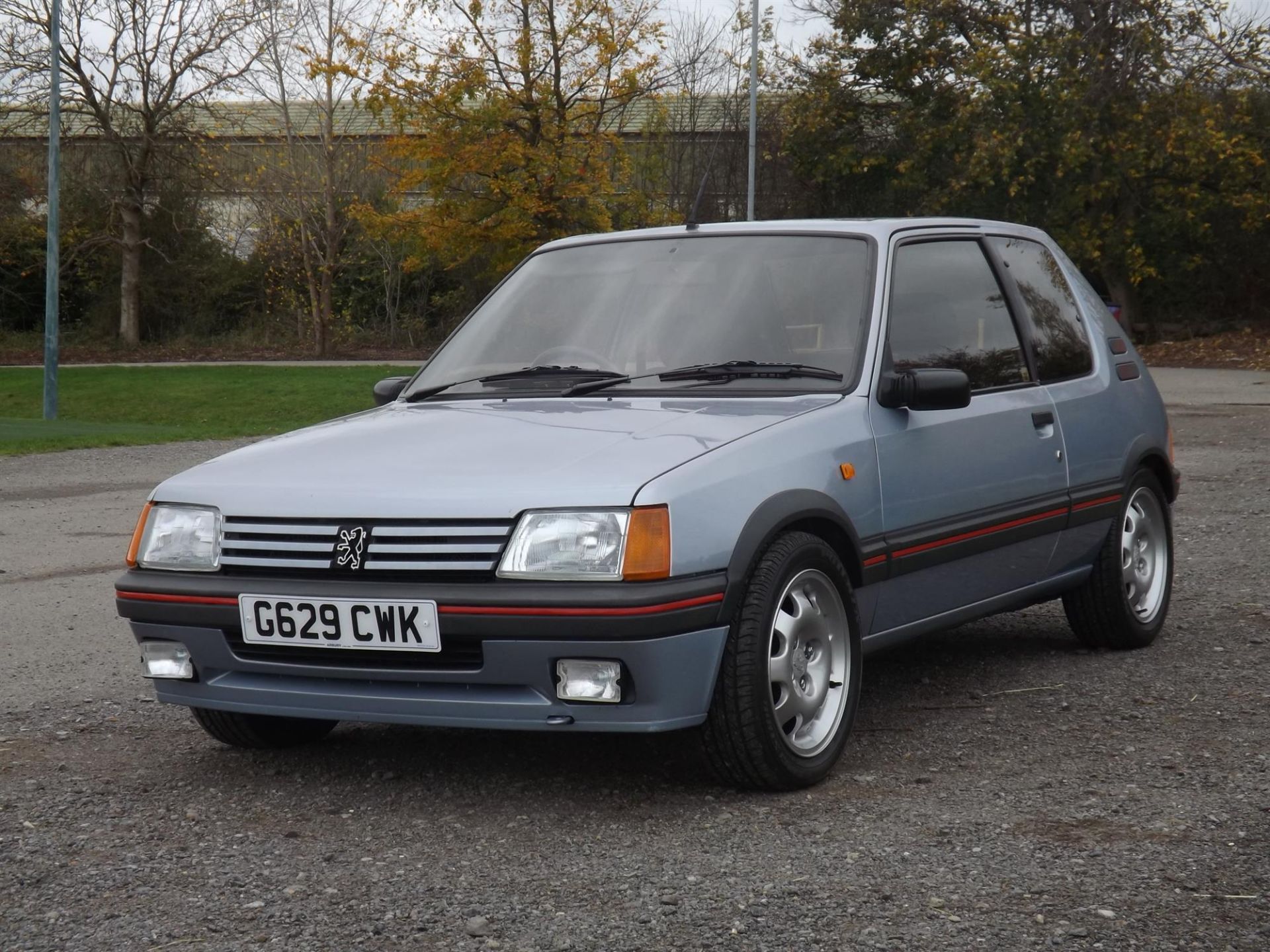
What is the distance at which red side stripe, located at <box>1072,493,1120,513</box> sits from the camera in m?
5.80

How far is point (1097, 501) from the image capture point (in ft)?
19.5


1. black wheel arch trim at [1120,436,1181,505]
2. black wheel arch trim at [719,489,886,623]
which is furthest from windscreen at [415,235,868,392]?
black wheel arch trim at [1120,436,1181,505]

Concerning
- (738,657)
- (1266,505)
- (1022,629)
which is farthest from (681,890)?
(1266,505)

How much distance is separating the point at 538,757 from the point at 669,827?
854 millimetres

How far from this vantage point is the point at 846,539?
454 cm

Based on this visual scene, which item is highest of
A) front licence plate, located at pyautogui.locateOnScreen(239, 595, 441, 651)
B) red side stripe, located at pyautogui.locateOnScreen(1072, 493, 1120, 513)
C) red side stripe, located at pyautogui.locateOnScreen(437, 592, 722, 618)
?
red side stripe, located at pyautogui.locateOnScreen(1072, 493, 1120, 513)

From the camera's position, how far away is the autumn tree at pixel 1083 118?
104 feet

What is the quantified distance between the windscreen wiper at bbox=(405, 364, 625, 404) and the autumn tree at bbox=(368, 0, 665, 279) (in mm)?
23383

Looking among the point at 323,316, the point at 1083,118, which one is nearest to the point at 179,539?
the point at 1083,118

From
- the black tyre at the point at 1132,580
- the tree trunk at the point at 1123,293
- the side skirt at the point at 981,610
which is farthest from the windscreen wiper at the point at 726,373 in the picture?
the tree trunk at the point at 1123,293

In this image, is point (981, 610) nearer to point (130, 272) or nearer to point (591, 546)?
point (591, 546)

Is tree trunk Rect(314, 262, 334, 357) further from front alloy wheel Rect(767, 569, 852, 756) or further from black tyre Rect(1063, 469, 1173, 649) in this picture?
front alloy wheel Rect(767, 569, 852, 756)

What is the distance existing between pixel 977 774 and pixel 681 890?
1.27 meters

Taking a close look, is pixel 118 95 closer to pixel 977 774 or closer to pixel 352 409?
pixel 352 409
